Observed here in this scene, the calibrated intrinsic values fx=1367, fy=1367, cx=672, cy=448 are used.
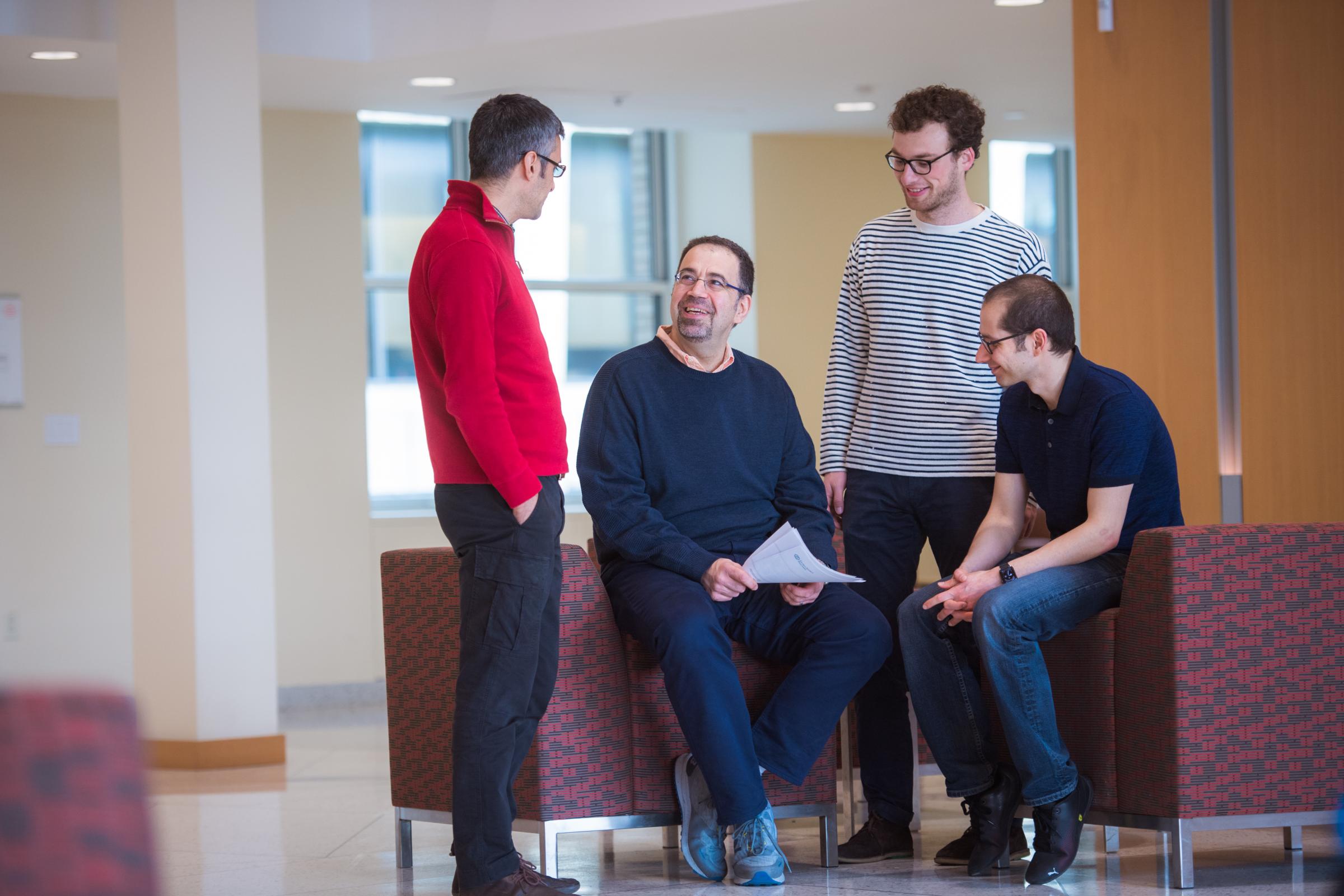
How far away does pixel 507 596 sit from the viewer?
2.40 metres

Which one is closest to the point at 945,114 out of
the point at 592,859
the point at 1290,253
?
the point at 1290,253

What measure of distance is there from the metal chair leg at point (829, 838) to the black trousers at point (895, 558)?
14cm

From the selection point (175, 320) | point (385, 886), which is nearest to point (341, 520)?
point (175, 320)

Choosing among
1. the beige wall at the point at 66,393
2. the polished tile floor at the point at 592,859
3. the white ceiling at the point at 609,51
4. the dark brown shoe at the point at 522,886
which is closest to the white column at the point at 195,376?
the white ceiling at the point at 609,51

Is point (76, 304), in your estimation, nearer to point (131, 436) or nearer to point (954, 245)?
point (131, 436)

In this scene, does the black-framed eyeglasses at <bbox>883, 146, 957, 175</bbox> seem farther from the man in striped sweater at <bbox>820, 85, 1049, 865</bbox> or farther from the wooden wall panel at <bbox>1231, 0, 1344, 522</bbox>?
the wooden wall panel at <bbox>1231, 0, 1344, 522</bbox>

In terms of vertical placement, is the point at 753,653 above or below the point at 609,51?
below

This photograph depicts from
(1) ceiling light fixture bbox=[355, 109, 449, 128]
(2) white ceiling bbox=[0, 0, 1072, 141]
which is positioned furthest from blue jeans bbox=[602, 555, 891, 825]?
(1) ceiling light fixture bbox=[355, 109, 449, 128]

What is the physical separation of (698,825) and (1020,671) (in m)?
0.69

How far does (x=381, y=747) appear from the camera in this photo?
5230 millimetres

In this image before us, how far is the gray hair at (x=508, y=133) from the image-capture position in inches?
98.7

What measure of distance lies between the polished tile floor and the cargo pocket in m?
0.62

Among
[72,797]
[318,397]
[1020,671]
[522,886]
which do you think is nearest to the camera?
[72,797]

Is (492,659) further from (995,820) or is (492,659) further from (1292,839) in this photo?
(1292,839)
